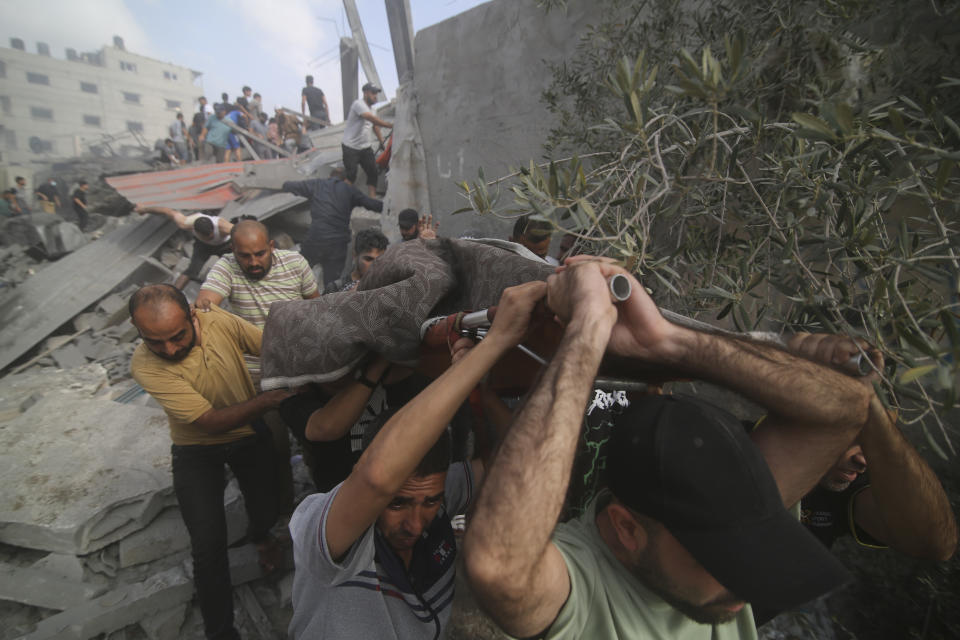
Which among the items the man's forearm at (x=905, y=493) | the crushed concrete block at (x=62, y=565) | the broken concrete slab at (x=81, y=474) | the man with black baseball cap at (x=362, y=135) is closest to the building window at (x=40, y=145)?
the man with black baseball cap at (x=362, y=135)

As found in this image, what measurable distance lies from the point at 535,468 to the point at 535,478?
0.02 meters

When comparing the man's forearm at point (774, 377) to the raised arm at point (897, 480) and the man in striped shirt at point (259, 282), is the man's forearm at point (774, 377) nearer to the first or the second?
the raised arm at point (897, 480)

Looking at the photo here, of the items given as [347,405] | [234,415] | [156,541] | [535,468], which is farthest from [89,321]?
[535,468]

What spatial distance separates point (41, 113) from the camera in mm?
32719

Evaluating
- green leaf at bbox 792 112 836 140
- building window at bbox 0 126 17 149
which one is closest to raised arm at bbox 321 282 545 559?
green leaf at bbox 792 112 836 140

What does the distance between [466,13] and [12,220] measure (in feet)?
45.1

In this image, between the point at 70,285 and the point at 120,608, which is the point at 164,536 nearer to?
the point at 120,608

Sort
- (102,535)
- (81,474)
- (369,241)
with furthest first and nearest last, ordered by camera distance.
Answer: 1. (369,241)
2. (81,474)
3. (102,535)

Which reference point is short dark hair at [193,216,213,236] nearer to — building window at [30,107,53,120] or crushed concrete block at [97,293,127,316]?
crushed concrete block at [97,293,127,316]

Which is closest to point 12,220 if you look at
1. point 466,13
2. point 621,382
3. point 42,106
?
point 466,13

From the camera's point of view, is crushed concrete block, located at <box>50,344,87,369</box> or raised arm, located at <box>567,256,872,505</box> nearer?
raised arm, located at <box>567,256,872,505</box>

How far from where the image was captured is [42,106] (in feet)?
108

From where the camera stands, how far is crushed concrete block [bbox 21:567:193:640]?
263 centimetres

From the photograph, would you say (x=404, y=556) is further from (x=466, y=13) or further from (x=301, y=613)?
(x=466, y=13)
